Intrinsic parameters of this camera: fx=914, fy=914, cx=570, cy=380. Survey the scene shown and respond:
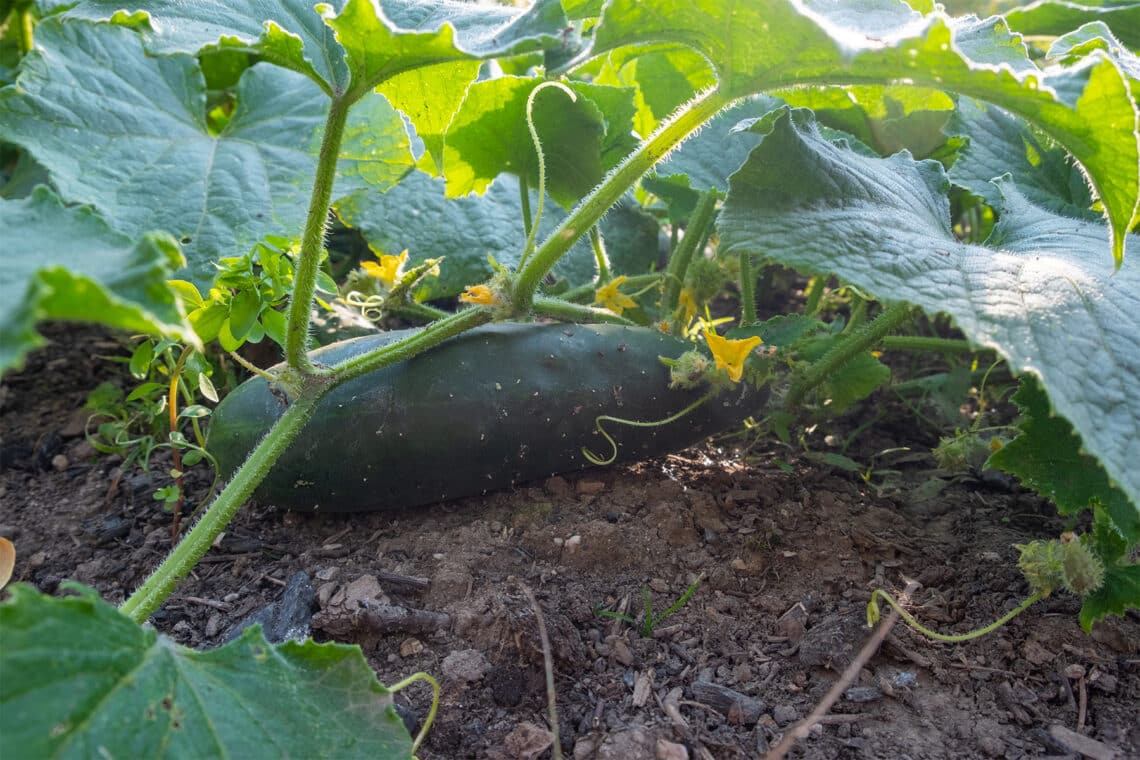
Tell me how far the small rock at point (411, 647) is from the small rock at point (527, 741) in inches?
8.1

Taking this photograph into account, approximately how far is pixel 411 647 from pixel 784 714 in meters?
0.53

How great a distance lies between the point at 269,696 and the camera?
98 centimetres

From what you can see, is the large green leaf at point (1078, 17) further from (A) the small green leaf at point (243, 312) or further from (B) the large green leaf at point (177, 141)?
(A) the small green leaf at point (243, 312)

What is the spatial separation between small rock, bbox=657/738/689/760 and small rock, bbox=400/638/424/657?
1.24 feet

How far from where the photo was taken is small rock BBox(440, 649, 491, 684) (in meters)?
1.26

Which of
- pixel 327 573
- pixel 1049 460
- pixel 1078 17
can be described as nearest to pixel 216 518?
pixel 327 573

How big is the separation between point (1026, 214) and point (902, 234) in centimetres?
43

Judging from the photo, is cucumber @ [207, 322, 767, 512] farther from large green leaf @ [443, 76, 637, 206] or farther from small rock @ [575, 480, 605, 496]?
large green leaf @ [443, 76, 637, 206]

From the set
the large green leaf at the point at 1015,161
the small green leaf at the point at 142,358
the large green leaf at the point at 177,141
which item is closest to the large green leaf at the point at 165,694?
the small green leaf at the point at 142,358

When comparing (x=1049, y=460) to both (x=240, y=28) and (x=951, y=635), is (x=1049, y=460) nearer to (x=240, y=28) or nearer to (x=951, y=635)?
(x=951, y=635)

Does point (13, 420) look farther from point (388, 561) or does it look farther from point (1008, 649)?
point (1008, 649)

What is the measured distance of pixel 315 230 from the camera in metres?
1.37

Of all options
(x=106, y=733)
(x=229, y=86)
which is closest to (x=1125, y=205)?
(x=106, y=733)

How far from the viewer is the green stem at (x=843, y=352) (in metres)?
1.60
